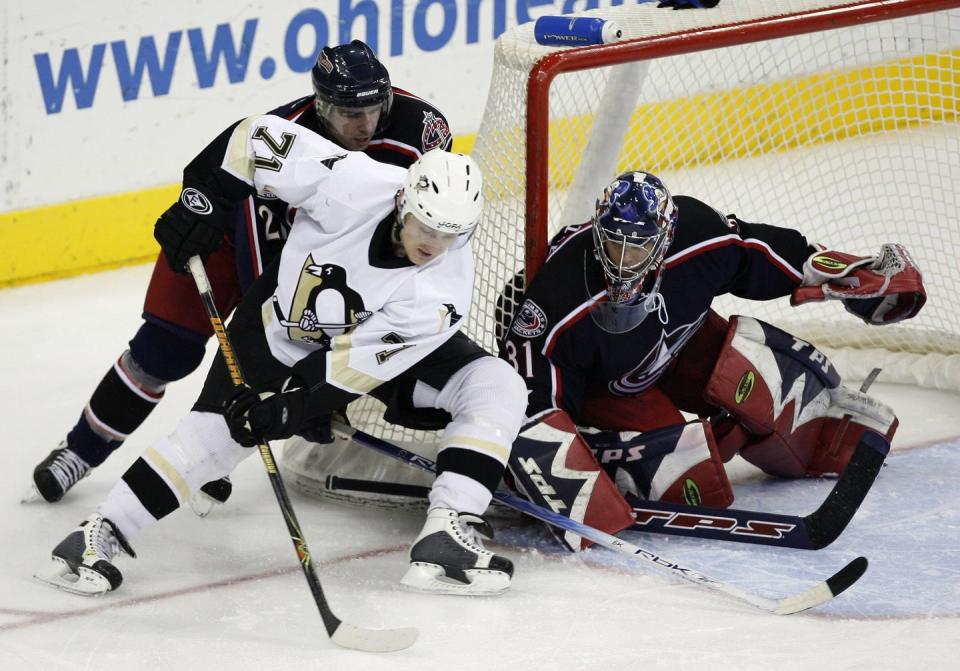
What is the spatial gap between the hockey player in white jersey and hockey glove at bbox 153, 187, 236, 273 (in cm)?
2

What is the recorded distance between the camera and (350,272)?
2803 millimetres

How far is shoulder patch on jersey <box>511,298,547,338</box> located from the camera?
302cm

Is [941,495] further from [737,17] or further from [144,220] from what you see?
[144,220]

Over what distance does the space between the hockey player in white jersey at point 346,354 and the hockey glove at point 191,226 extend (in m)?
0.02

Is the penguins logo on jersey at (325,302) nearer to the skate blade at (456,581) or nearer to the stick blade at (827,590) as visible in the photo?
the skate blade at (456,581)

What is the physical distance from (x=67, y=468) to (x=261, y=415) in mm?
754

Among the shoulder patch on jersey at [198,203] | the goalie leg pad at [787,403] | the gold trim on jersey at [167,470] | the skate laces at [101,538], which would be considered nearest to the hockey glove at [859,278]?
the goalie leg pad at [787,403]

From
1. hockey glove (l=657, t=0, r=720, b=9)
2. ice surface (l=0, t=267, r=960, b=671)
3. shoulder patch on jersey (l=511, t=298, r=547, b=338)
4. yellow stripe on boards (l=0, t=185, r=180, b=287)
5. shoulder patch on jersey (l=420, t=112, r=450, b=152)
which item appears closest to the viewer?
ice surface (l=0, t=267, r=960, b=671)

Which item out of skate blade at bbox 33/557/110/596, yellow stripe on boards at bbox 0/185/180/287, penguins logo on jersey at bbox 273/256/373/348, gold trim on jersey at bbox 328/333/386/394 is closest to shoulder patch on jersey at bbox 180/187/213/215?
penguins logo on jersey at bbox 273/256/373/348

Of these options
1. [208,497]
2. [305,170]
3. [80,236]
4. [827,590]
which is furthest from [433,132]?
[80,236]

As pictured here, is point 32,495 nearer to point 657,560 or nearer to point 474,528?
point 474,528

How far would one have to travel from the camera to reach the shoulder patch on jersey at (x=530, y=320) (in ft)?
9.91

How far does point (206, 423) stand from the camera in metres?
2.81

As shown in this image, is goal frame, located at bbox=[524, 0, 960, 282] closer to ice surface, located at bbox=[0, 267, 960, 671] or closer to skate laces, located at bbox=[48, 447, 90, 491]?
ice surface, located at bbox=[0, 267, 960, 671]
